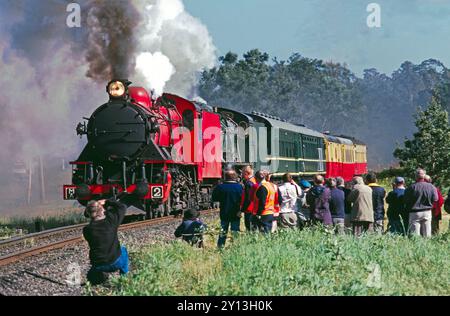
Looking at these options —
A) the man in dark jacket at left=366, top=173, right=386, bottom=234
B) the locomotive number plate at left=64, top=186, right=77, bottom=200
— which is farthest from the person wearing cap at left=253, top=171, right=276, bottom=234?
the locomotive number plate at left=64, top=186, right=77, bottom=200

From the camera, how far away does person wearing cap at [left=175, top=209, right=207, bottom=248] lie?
13305 millimetres

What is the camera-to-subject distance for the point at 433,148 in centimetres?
3053

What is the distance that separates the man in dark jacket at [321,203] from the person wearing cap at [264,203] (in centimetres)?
108

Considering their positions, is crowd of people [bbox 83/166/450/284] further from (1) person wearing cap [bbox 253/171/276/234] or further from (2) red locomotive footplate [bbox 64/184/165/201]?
(2) red locomotive footplate [bbox 64/184/165/201]

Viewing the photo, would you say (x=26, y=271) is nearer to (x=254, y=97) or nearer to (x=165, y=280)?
(x=165, y=280)

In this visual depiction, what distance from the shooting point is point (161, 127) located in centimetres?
2008

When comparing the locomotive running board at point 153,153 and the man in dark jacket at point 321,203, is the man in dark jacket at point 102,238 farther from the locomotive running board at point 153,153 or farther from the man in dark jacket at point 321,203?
the locomotive running board at point 153,153

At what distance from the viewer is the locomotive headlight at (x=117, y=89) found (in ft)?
64.0

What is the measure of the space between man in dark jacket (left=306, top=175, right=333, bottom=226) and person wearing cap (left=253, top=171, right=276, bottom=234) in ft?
3.53

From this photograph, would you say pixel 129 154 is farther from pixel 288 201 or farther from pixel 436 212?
pixel 436 212

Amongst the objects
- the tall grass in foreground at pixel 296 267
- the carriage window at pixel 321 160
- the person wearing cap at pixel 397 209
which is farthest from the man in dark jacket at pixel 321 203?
the carriage window at pixel 321 160

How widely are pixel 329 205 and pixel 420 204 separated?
1.76 metres
